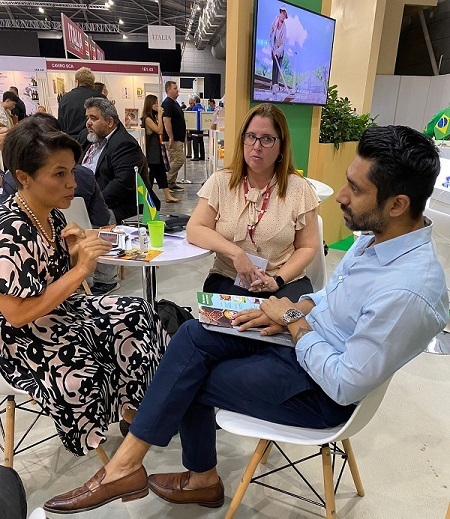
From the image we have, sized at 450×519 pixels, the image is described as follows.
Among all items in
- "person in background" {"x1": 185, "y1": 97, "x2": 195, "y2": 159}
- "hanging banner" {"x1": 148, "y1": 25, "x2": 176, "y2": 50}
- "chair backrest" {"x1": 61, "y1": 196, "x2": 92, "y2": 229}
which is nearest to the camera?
"chair backrest" {"x1": 61, "y1": 196, "x2": 92, "y2": 229}

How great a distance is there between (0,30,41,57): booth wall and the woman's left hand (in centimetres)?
1604

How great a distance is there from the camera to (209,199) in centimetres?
198

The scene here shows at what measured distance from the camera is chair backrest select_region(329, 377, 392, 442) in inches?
42.4

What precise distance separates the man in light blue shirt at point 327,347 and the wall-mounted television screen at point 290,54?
6.92ft

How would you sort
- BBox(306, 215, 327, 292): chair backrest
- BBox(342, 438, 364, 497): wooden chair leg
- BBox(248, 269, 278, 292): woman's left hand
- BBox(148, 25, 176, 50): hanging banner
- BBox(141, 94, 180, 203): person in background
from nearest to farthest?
BBox(342, 438, 364, 497): wooden chair leg
BBox(248, 269, 278, 292): woman's left hand
BBox(306, 215, 327, 292): chair backrest
BBox(141, 94, 180, 203): person in background
BBox(148, 25, 176, 50): hanging banner

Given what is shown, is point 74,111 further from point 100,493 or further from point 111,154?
point 100,493

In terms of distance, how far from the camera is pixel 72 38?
23.9 ft

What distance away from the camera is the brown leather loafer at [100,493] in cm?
126

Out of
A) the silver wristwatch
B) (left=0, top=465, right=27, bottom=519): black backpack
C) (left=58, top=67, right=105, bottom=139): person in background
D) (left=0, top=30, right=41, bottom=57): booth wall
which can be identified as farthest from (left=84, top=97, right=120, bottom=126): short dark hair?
(left=0, top=30, right=41, bottom=57): booth wall

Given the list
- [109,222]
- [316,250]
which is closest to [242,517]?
[316,250]

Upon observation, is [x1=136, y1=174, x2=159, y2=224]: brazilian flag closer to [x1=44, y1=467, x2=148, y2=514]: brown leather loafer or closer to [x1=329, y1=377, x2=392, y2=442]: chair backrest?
[x1=44, y1=467, x2=148, y2=514]: brown leather loafer

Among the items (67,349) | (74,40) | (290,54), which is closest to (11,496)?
(67,349)

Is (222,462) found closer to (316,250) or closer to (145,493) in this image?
(145,493)

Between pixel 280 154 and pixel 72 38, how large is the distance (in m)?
6.98
